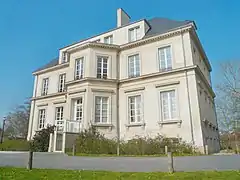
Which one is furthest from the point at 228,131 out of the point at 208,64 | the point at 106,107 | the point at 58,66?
the point at 58,66

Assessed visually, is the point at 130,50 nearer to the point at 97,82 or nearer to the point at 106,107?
the point at 97,82

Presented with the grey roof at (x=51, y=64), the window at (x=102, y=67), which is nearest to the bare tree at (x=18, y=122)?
the grey roof at (x=51, y=64)

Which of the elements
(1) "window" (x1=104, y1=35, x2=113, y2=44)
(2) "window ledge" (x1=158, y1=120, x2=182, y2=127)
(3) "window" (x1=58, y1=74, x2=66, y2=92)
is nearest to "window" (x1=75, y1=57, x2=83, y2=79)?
(1) "window" (x1=104, y1=35, x2=113, y2=44)

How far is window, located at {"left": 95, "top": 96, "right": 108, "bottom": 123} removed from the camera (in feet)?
63.2

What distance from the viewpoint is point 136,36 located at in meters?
22.5

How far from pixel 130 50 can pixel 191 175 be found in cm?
1655

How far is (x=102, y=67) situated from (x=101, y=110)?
4.06 meters

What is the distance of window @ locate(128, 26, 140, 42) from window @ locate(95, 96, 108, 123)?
22.8 feet

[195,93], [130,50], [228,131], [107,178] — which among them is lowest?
[107,178]

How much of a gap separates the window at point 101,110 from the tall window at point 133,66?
3.37m

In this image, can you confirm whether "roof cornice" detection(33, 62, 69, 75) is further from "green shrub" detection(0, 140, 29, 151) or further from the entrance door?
the entrance door

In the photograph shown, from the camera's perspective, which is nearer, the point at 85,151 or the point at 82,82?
the point at 85,151

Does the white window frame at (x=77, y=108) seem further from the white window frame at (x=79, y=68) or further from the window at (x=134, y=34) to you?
the window at (x=134, y=34)

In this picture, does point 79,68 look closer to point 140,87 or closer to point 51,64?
point 140,87
